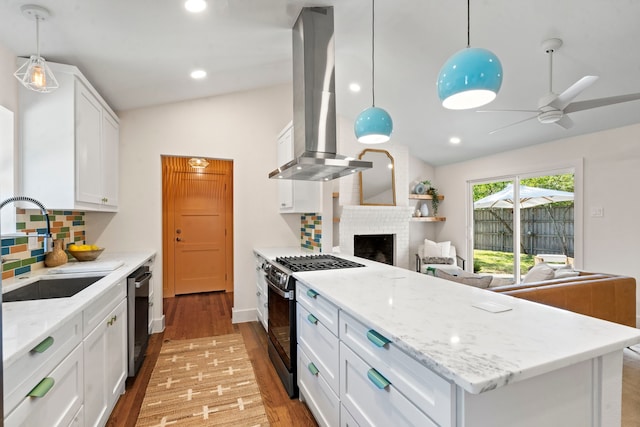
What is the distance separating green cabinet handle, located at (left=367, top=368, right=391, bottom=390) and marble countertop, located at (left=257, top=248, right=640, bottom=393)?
188 mm

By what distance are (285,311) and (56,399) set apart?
50.0 inches

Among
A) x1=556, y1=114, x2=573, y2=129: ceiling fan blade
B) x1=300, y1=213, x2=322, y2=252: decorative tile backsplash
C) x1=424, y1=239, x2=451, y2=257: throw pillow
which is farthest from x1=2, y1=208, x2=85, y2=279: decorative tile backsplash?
x1=424, y1=239, x2=451, y2=257: throw pillow

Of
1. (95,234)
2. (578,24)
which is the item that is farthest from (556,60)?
(95,234)

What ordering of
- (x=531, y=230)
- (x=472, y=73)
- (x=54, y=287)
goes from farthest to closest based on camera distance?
(x=531, y=230)
(x=54, y=287)
(x=472, y=73)

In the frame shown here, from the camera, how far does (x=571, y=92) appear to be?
2326mm

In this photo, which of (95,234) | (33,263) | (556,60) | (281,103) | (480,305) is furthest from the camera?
(281,103)

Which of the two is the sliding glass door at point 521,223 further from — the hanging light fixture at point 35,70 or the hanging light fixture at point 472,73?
the hanging light fixture at point 35,70

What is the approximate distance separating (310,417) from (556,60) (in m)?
3.54

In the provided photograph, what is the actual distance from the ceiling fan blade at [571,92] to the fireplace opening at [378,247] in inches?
129

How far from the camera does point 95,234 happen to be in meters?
3.23

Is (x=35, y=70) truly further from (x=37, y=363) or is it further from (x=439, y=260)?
(x=439, y=260)

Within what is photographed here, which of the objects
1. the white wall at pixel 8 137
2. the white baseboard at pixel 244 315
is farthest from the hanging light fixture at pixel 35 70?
the white baseboard at pixel 244 315

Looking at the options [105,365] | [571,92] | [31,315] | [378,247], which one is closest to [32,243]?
[105,365]

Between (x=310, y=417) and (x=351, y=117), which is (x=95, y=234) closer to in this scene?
(x=310, y=417)
